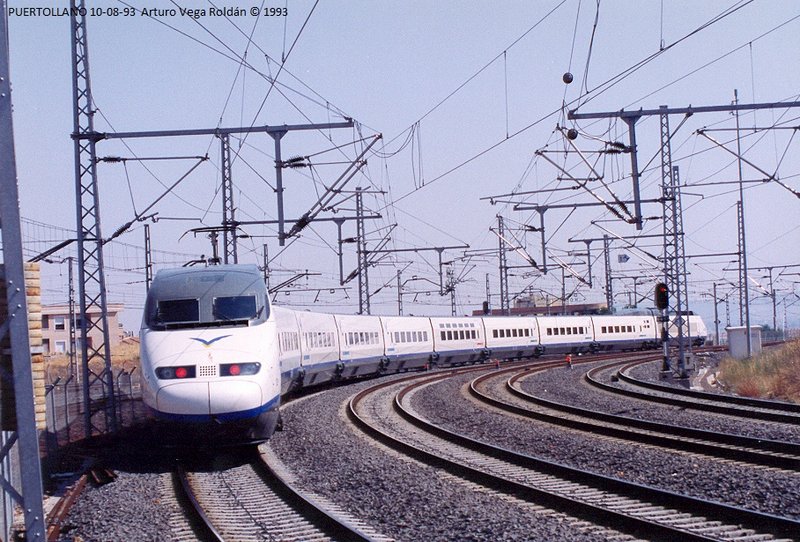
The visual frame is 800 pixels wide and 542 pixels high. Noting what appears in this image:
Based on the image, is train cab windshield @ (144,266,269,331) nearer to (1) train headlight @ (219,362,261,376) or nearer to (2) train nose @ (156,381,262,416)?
(1) train headlight @ (219,362,261,376)

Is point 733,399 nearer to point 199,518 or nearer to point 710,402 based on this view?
point 710,402

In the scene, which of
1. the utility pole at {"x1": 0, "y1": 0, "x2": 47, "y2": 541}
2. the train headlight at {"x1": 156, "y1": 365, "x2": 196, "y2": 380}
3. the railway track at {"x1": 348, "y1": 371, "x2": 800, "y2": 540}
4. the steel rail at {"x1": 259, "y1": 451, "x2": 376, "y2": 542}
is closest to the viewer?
the utility pole at {"x1": 0, "y1": 0, "x2": 47, "y2": 541}

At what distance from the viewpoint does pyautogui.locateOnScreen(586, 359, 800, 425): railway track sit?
18.0 m

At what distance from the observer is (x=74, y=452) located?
16062mm

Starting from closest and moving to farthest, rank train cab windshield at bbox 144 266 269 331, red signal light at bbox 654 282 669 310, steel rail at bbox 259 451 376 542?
steel rail at bbox 259 451 376 542 → train cab windshield at bbox 144 266 269 331 → red signal light at bbox 654 282 669 310

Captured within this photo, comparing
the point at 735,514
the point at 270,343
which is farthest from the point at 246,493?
the point at 735,514

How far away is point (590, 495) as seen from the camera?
10414mm

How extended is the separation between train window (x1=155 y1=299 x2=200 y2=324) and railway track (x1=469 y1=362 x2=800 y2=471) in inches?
294

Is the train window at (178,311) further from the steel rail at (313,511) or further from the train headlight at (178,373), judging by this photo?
the steel rail at (313,511)

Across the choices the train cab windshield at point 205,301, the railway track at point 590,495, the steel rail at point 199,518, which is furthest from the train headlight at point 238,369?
the railway track at point 590,495

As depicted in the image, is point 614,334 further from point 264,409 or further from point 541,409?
point 264,409

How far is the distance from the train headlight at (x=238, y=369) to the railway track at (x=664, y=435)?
6.46 meters

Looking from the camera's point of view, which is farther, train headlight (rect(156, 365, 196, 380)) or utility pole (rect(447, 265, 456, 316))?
utility pole (rect(447, 265, 456, 316))

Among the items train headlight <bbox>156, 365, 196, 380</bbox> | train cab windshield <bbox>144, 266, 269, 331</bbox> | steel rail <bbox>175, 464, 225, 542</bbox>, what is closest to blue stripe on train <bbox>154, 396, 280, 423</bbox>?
train headlight <bbox>156, 365, 196, 380</bbox>
